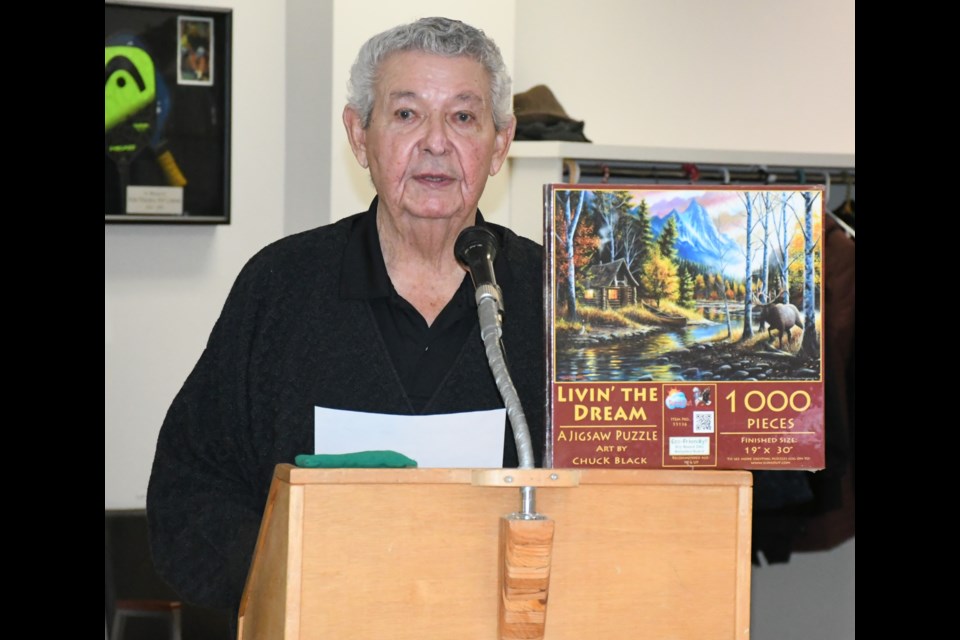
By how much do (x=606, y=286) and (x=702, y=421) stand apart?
0.19m

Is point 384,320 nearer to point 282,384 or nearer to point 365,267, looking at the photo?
point 365,267

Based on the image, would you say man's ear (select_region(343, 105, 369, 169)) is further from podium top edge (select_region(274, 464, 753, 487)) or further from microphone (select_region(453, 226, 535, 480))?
podium top edge (select_region(274, 464, 753, 487))

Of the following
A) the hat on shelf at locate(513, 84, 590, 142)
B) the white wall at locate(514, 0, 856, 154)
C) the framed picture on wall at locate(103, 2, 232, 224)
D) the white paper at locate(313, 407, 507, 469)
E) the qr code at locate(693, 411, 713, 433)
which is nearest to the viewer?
the qr code at locate(693, 411, 713, 433)

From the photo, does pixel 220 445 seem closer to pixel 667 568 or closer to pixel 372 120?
pixel 372 120

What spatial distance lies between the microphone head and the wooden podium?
33cm

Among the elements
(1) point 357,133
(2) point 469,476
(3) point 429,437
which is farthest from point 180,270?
(2) point 469,476

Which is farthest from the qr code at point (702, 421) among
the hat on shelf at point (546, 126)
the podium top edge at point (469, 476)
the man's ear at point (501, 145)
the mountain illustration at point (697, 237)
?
the hat on shelf at point (546, 126)

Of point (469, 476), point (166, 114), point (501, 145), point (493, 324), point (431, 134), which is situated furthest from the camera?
point (166, 114)

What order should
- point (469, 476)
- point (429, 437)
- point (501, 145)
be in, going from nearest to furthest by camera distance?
point (469, 476) < point (429, 437) < point (501, 145)

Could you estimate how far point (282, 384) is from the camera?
1842mm

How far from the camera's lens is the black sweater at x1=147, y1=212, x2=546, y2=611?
1.81m

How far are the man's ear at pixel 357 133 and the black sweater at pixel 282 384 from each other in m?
0.18

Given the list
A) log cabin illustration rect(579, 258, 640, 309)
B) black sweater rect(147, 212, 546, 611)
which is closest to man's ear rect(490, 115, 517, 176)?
black sweater rect(147, 212, 546, 611)

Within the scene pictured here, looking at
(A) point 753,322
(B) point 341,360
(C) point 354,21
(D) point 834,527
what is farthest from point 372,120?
(D) point 834,527
